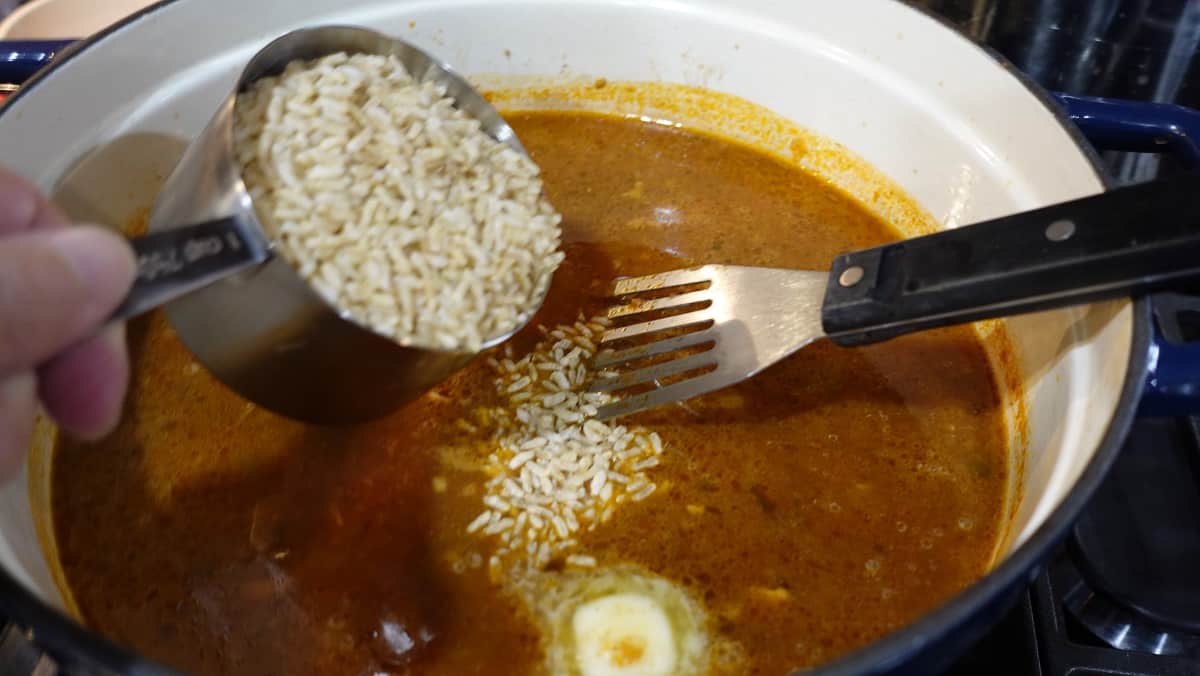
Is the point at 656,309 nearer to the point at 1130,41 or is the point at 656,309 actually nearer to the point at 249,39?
the point at 249,39

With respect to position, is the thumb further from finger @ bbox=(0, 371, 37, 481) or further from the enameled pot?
the enameled pot

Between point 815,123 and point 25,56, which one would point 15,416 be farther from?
point 815,123

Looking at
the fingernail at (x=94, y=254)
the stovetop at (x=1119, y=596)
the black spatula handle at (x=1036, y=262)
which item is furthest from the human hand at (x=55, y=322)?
the stovetop at (x=1119, y=596)

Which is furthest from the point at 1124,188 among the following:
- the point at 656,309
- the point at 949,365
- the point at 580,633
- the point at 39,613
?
the point at 39,613

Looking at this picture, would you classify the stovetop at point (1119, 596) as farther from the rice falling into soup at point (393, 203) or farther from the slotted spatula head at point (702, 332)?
the rice falling into soup at point (393, 203)

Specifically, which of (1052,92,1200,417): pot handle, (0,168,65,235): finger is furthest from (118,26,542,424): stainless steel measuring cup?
(1052,92,1200,417): pot handle

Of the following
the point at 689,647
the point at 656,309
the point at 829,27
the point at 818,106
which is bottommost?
the point at 689,647
